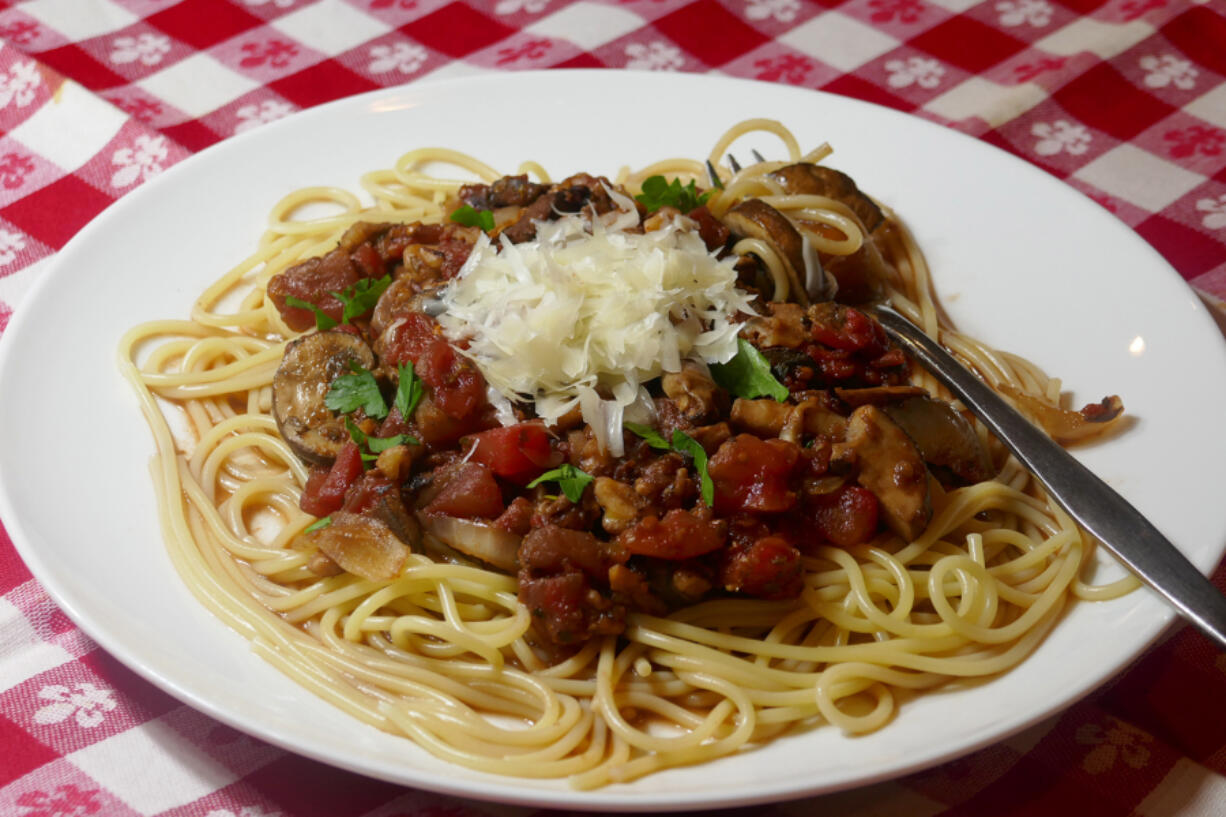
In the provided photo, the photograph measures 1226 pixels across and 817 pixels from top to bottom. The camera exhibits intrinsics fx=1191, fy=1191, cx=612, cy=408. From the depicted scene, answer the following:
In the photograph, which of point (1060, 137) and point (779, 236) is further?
point (1060, 137)

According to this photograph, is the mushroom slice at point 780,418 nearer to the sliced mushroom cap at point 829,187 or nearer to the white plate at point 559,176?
the white plate at point 559,176

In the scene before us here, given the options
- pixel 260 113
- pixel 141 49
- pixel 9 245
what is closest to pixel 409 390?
pixel 9 245

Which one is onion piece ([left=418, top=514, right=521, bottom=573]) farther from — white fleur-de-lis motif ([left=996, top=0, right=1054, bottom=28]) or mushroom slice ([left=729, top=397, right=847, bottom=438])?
white fleur-de-lis motif ([left=996, top=0, right=1054, bottom=28])

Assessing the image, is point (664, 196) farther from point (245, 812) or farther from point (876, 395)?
point (245, 812)

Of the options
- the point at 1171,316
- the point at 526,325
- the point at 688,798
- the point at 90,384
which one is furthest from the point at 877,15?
the point at 688,798

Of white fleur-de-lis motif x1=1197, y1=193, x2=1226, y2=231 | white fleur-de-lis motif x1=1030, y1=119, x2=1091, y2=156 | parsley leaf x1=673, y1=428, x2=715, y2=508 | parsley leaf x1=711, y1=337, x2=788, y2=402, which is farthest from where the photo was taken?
white fleur-de-lis motif x1=1030, y1=119, x2=1091, y2=156

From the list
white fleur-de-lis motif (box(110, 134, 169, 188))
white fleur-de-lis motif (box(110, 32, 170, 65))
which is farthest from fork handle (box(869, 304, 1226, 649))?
white fleur-de-lis motif (box(110, 32, 170, 65))
